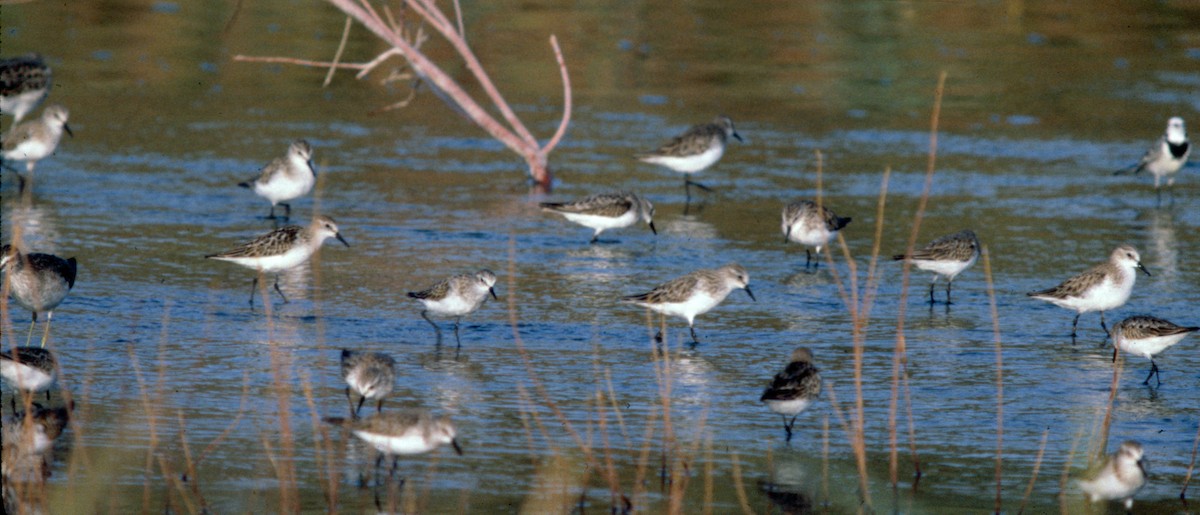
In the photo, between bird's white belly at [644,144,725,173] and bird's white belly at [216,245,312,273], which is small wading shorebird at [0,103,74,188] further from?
bird's white belly at [644,144,725,173]

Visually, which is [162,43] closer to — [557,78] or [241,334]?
[557,78]

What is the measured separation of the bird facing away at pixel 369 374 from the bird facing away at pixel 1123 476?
3893 mm

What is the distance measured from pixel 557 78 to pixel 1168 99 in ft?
30.5

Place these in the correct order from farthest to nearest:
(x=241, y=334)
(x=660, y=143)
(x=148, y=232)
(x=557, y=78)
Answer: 1. (x=557, y=78)
2. (x=660, y=143)
3. (x=148, y=232)
4. (x=241, y=334)

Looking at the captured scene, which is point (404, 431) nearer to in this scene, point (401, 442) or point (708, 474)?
point (401, 442)

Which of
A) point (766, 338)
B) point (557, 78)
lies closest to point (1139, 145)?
point (557, 78)

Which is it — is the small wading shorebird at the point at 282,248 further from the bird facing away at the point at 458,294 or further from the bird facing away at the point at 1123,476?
the bird facing away at the point at 1123,476

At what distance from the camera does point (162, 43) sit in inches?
1060

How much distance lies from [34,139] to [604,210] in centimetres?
639

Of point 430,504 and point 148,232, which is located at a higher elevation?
point 430,504

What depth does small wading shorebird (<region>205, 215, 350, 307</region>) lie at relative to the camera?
12883 mm

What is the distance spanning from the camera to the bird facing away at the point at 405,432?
8039mm

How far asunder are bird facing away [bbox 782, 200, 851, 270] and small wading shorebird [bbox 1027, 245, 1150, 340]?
8.43ft

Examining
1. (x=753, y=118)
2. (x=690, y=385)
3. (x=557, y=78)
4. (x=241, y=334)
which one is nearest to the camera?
(x=690, y=385)
